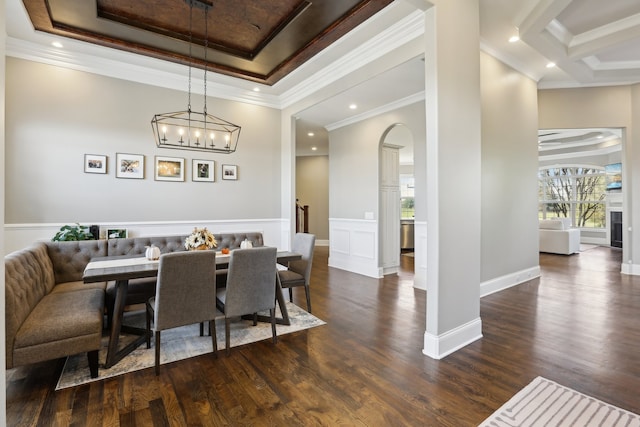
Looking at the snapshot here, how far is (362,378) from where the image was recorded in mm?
2273

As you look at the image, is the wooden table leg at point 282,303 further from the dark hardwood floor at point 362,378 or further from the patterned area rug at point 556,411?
the patterned area rug at point 556,411

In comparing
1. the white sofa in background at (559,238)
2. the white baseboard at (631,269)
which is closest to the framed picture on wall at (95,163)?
the white baseboard at (631,269)

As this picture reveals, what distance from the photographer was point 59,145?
4055 millimetres

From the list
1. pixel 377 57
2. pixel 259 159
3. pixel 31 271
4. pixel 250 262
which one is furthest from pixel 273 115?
pixel 31 271

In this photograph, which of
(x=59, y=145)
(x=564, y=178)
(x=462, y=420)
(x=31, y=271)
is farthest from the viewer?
(x=564, y=178)

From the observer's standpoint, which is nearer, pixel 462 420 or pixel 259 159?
pixel 462 420

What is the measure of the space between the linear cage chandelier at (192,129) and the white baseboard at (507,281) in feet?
12.8

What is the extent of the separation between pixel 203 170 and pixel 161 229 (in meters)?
1.15

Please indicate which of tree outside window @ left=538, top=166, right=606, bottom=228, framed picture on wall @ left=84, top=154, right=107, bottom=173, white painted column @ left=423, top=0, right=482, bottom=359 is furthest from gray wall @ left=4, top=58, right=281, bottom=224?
tree outside window @ left=538, top=166, right=606, bottom=228

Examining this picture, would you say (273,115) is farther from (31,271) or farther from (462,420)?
(462,420)

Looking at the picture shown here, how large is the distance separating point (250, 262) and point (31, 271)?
74.2 inches

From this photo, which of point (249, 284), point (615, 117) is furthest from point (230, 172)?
point (615, 117)

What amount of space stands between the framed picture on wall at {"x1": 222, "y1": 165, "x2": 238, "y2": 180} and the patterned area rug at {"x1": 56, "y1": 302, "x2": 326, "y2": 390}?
2550 mm

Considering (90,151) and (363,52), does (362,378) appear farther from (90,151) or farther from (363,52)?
(90,151)
